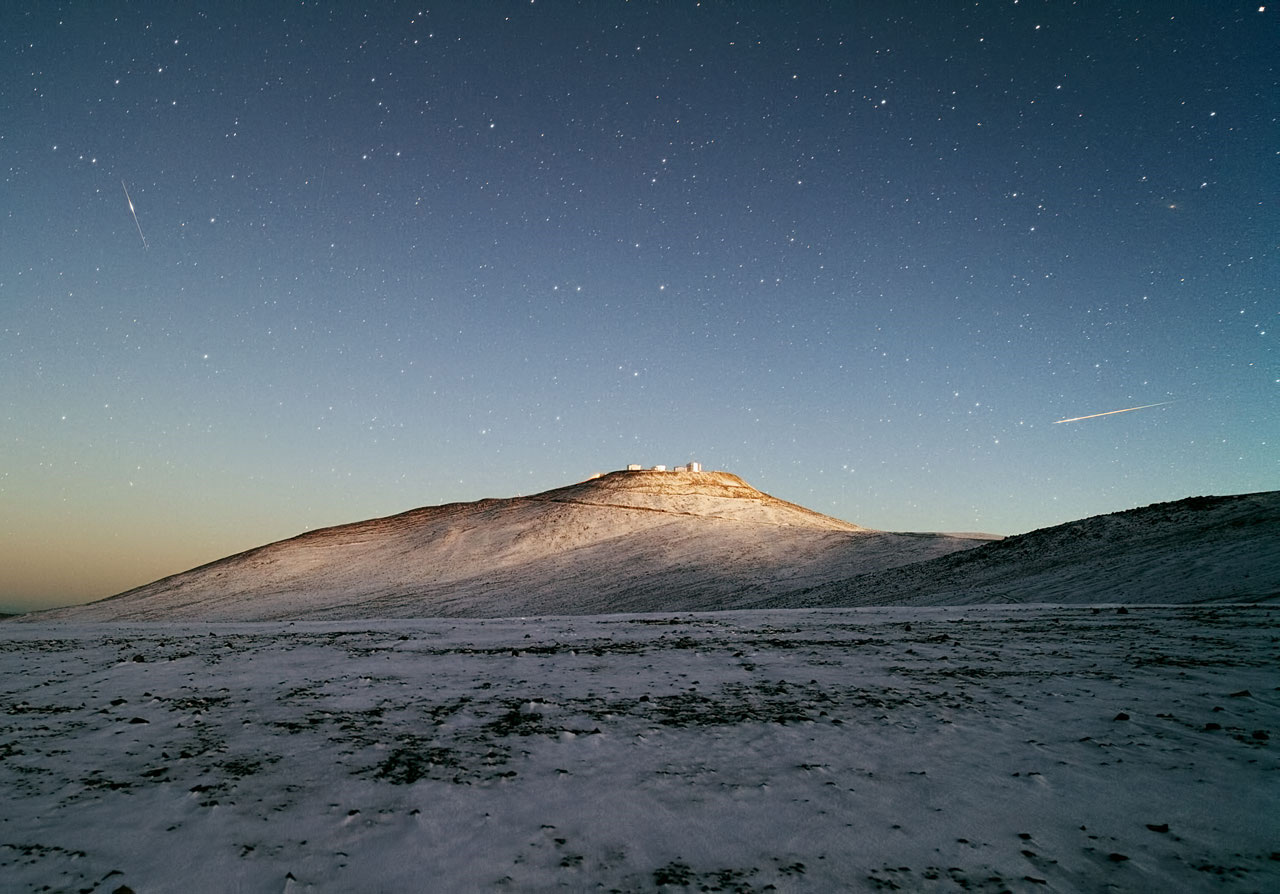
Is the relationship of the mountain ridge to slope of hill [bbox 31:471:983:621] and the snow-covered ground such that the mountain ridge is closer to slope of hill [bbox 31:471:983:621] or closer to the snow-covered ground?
slope of hill [bbox 31:471:983:621]

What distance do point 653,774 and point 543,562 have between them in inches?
1542

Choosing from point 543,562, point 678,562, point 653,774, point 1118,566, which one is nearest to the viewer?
point 653,774

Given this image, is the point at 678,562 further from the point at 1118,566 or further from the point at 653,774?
the point at 653,774

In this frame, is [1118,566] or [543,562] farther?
[543,562]

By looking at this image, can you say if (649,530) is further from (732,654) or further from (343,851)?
(343,851)

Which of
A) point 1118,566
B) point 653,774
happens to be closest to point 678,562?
point 1118,566

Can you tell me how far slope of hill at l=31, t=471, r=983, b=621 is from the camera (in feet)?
108

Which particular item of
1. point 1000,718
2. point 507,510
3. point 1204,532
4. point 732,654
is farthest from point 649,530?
point 1000,718

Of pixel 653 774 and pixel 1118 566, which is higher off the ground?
pixel 653 774

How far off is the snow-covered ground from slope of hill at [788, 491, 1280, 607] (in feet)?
36.8

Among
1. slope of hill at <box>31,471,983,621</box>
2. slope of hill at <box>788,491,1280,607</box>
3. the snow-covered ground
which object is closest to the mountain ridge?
slope of hill at <box>788,491,1280,607</box>

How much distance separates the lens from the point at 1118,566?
20.3 meters

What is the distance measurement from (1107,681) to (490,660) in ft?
22.5

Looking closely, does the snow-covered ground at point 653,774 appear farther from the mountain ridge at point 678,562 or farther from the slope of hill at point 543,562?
the slope of hill at point 543,562
